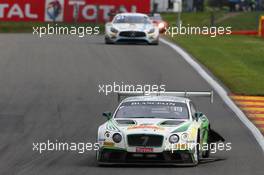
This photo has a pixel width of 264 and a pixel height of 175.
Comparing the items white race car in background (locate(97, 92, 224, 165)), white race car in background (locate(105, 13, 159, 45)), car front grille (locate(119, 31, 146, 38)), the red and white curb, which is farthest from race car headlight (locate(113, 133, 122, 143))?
car front grille (locate(119, 31, 146, 38))

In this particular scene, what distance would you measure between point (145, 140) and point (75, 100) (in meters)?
8.85

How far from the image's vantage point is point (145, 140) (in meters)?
16.0

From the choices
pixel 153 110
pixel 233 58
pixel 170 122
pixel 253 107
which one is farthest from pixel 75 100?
pixel 233 58

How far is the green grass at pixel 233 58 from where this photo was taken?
93.9ft

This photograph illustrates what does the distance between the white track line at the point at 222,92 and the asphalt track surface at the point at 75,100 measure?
0.52ft

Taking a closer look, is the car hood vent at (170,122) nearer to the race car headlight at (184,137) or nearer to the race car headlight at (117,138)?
the race car headlight at (184,137)

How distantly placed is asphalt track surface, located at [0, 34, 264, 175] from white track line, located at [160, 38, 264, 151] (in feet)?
0.52

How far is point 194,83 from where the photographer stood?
28.1m

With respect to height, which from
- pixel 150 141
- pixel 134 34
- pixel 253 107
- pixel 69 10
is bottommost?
pixel 69 10

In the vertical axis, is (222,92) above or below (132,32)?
above

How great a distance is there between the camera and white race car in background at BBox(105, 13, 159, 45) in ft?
130

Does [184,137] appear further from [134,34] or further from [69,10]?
[69,10]

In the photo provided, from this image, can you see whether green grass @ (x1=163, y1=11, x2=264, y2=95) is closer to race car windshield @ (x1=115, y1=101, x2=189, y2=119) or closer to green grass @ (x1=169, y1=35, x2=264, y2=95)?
green grass @ (x1=169, y1=35, x2=264, y2=95)

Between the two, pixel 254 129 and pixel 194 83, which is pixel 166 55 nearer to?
pixel 194 83
